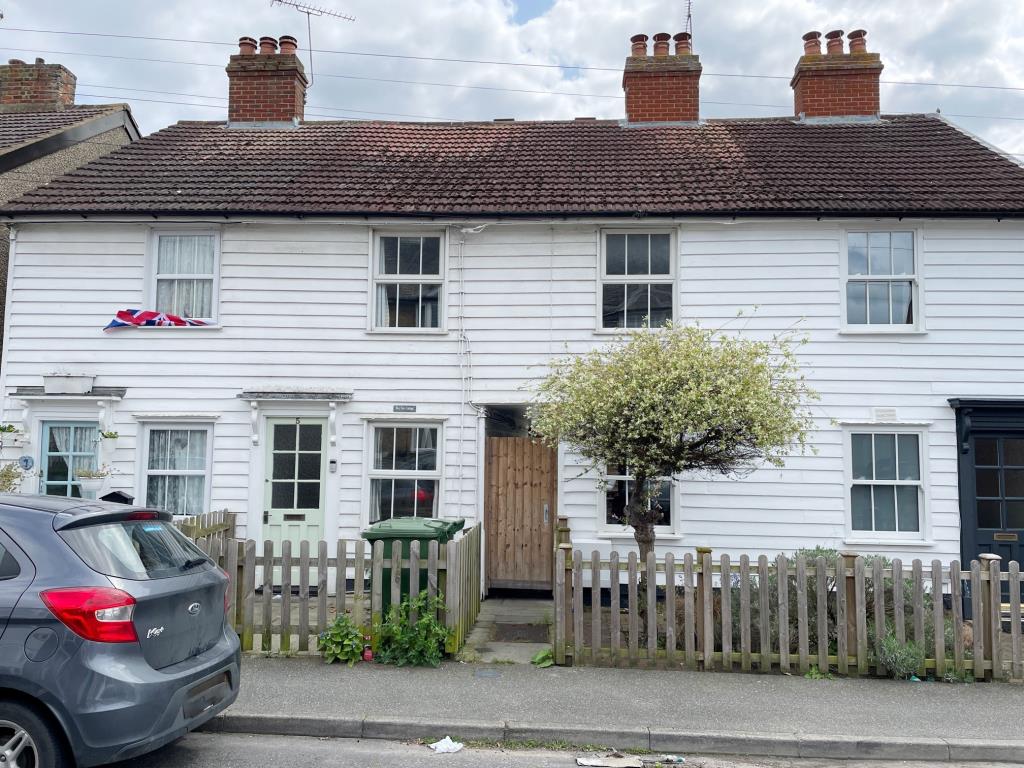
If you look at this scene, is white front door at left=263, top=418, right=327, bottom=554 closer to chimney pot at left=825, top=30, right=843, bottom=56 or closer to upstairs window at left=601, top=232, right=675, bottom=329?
upstairs window at left=601, top=232, right=675, bottom=329

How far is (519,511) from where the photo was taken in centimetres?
993

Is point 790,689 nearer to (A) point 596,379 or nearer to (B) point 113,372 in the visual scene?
(A) point 596,379

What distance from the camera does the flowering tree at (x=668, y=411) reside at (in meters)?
6.82

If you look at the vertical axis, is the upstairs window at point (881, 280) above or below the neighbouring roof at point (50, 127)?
below

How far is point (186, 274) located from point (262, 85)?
4.83 metres

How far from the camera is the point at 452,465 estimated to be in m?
9.69

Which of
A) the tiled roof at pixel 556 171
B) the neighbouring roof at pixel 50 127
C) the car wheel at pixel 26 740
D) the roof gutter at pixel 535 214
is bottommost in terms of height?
the car wheel at pixel 26 740

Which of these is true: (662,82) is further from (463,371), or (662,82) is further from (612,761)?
(612,761)

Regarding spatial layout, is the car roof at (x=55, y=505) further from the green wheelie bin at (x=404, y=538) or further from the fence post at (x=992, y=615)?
the fence post at (x=992, y=615)

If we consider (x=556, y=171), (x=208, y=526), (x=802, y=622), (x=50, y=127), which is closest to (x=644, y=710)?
(x=802, y=622)

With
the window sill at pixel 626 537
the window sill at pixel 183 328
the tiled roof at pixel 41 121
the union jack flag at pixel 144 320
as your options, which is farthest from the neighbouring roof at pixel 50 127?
the window sill at pixel 626 537

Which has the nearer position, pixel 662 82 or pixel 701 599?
pixel 701 599

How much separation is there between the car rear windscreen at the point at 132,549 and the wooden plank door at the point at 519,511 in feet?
17.9

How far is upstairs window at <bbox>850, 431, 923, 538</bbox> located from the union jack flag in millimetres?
9069
